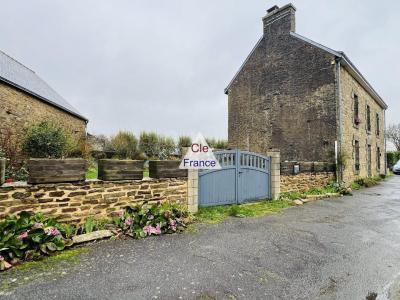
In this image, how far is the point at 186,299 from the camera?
7.93 feet

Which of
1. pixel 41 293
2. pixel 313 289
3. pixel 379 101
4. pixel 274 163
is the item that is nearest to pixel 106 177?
pixel 41 293

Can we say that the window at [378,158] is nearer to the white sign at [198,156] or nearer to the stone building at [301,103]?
the stone building at [301,103]

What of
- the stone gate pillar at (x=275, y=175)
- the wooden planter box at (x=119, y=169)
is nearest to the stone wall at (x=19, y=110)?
the wooden planter box at (x=119, y=169)

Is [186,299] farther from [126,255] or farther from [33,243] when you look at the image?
[33,243]

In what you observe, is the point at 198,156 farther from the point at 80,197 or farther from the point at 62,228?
the point at 62,228

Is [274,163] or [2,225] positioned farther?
[274,163]

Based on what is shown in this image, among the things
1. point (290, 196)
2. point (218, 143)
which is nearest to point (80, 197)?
point (290, 196)

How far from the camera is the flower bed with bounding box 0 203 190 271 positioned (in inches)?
124

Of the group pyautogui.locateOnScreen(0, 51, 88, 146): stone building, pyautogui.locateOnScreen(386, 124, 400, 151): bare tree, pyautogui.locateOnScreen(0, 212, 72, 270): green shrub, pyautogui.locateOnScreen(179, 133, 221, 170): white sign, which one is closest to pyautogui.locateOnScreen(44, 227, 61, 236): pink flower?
pyautogui.locateOnScreen(0, 212, 72, 270): green shrub

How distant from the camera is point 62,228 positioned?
376 centimetres

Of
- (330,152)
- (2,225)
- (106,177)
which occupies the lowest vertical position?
(2,225)

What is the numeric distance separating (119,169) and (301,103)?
35.3ft

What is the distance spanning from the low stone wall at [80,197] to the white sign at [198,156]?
652 mm

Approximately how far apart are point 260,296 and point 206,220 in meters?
2.91
